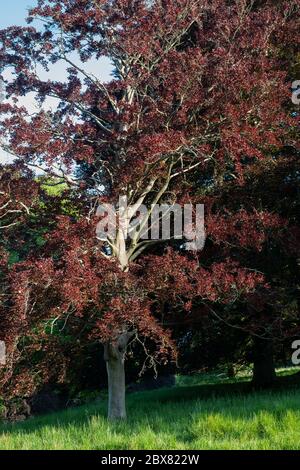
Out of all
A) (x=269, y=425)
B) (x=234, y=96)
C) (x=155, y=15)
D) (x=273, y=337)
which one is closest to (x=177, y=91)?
(x=234, y=96)

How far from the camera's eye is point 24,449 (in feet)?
23.5

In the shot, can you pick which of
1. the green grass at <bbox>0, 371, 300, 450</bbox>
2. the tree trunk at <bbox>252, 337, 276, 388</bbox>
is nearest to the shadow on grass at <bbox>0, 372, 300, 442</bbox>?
the green grass at <bbox>0, 371, 300, 450</bbox>

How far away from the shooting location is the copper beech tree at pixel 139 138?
9297 mm

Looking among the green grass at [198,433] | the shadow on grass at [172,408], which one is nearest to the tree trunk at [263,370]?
the shadow on grass at [172,408]

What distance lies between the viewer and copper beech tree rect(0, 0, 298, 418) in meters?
9.30

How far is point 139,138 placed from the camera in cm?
973

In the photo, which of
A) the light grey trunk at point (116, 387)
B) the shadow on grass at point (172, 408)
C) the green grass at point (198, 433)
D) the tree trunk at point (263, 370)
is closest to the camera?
the green grass at point (198, 433)

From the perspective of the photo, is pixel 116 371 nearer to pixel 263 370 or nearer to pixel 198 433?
pixel 198 433

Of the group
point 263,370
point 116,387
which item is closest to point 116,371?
point 116,387

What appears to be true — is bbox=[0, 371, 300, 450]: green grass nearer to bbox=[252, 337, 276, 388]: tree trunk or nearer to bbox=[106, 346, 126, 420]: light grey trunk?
bbox=[106, 346, 126, 420]: light grey trunk

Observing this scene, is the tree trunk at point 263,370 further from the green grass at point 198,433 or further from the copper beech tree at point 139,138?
the green grass at point 198,433

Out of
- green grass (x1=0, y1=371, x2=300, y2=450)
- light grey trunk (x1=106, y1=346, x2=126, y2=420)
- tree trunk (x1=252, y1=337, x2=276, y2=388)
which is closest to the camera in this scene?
green grass (x1=0, y1=371, x2=300, y2=450)

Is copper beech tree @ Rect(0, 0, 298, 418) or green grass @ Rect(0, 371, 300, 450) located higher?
copper beech tree @ Rect(0, 0, 298, 418)

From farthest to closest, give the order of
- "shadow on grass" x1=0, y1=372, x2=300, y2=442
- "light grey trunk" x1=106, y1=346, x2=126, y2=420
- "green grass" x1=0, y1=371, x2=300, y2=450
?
1. "light grey trunk" x1=106, y1=346, x2=126, y2=420
2. "shadow on grass" x1=0, y1=372, x2=300, y2=442
3. "green grass" x1=0, y1=371, x2=300, y2=450
